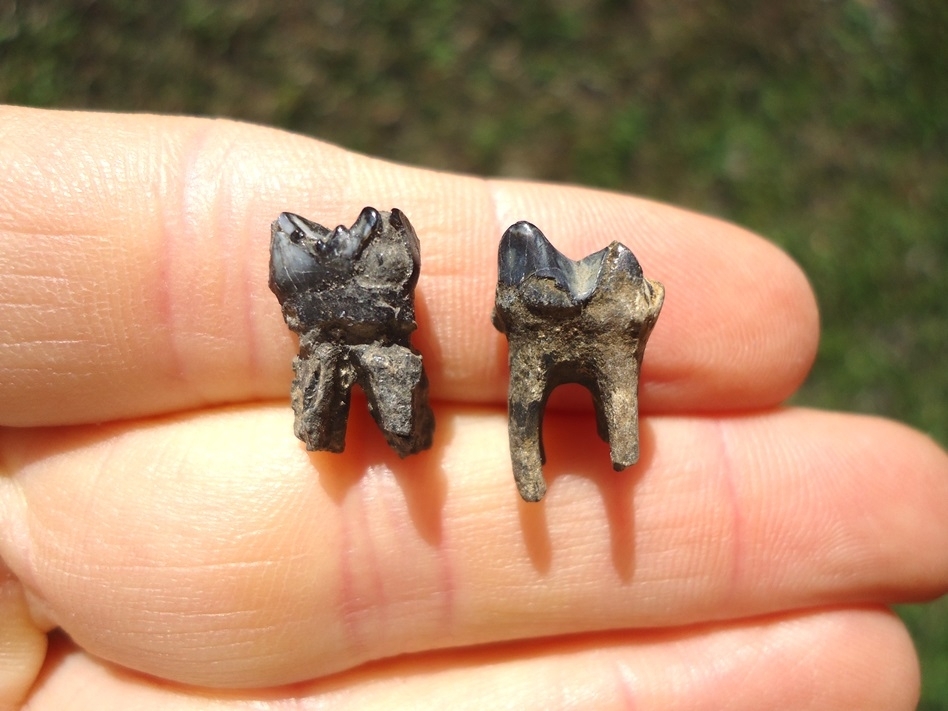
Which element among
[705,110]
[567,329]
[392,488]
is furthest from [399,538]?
[705,110]

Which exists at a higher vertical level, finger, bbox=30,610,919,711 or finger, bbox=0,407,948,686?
finger, bbox=0,407,948,686

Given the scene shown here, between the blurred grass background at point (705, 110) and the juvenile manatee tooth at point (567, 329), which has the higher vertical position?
the blurred grass background at point (705, 110)

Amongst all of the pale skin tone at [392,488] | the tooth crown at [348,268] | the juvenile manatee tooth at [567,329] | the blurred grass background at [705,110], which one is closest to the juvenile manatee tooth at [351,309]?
Result: the tooth crown at [348,268]

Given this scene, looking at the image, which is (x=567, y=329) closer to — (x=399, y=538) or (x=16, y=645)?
(x=399, y=538)

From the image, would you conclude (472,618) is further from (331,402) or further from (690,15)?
(690,15)

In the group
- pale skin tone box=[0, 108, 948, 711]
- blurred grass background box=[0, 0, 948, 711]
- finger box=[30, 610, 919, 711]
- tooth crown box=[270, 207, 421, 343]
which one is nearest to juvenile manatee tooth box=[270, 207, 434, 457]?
tooth crown box=[270, 207, 421, 343]

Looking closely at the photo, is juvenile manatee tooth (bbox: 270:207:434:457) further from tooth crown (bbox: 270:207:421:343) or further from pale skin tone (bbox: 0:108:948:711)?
pale skin tone (bbox: 0:108:948:711)

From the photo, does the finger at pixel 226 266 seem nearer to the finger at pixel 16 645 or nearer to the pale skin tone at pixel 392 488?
the pale skin tone at pixel 392 488
